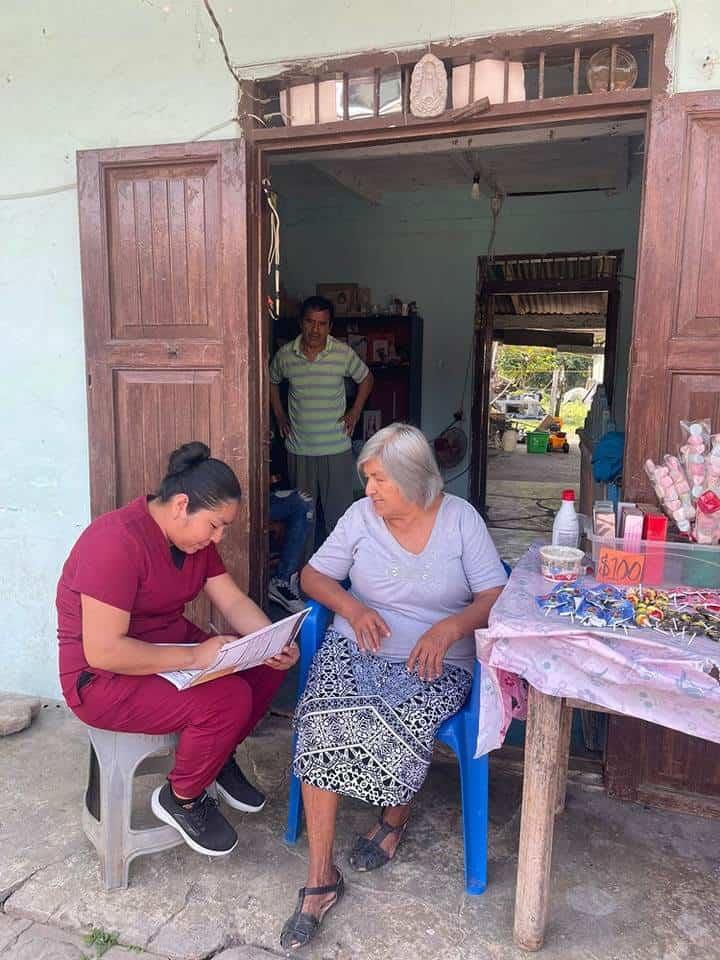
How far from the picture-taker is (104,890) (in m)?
2.04

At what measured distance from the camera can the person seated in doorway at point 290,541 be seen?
399cm

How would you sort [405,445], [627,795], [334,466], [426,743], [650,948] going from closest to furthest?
[650,948] → [426,743] → [405,445] → [627,795] → [334,466]

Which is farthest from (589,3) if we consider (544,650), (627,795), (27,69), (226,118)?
(627,795)

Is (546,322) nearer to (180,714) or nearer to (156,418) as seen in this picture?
(156,418)

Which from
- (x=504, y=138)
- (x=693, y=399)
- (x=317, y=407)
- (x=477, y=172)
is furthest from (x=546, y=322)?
(x=693, y=399)

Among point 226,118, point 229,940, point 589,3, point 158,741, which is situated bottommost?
point 229,940

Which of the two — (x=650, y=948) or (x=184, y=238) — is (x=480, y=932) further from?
(x=184, y=238)

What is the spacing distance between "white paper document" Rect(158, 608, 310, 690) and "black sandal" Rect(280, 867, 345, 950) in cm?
62

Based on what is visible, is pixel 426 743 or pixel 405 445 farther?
pixel 405 445

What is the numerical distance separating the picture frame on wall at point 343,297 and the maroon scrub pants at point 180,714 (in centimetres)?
465

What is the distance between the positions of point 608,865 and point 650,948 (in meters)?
0.31

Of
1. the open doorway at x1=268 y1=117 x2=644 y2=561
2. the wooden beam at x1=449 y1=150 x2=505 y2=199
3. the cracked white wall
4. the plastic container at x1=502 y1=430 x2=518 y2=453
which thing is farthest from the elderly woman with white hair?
the plastic container at x1=502 y1=430 x2=518 y2=453

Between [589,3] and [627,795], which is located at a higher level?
[589,3]

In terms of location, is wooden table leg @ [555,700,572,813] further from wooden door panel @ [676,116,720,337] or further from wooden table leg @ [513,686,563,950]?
wooden door panel @ [676,116,720,337]
